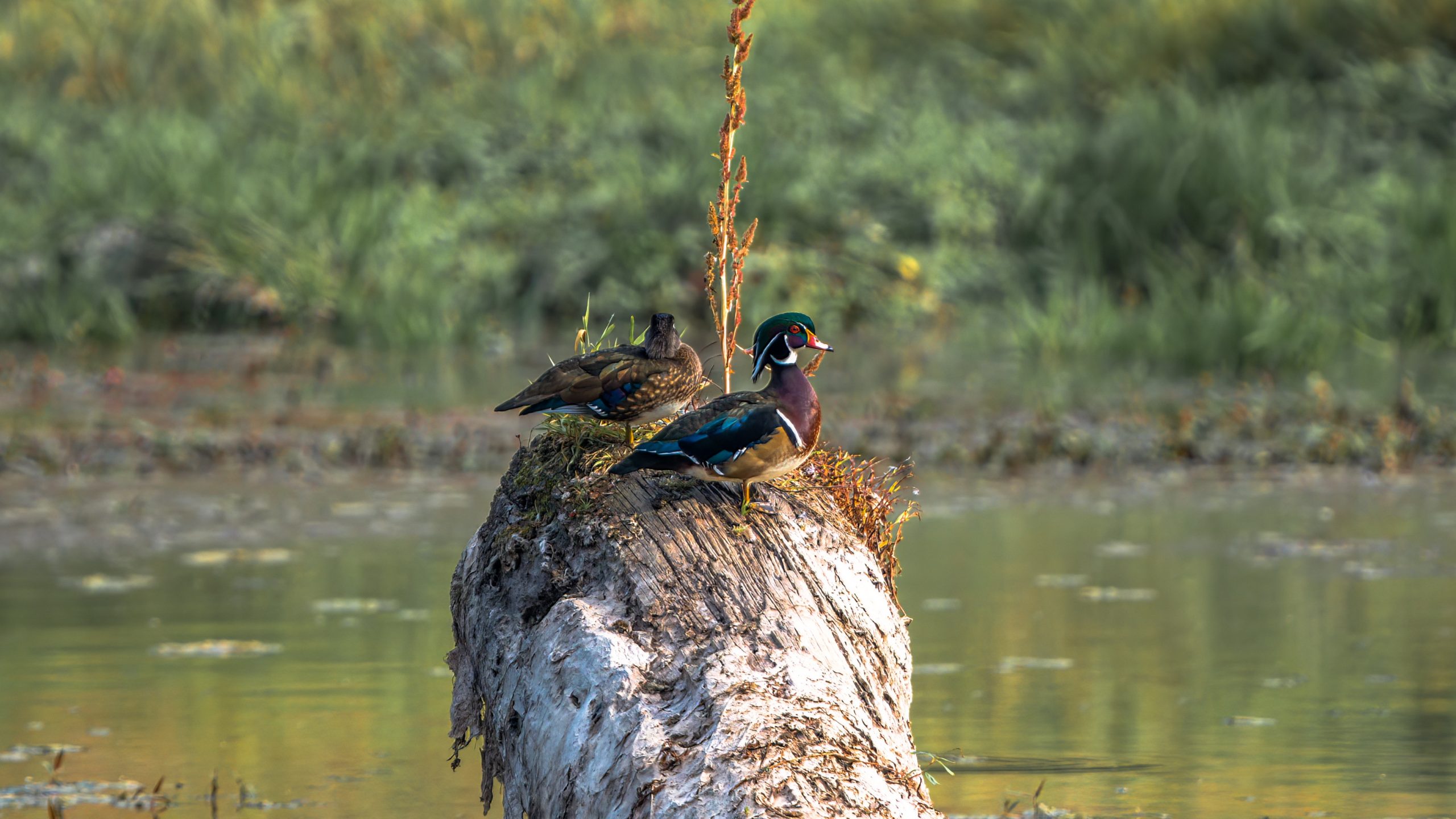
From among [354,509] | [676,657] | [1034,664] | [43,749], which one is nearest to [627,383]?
[676,657]

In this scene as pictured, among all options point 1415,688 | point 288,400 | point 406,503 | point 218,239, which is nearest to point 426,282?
point 218,239

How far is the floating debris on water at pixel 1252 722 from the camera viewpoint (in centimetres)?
721

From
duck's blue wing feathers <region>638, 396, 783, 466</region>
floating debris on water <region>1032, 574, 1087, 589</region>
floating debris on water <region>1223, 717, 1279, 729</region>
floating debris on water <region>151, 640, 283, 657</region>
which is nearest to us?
duck's blue wing feathers <region>638, 396, 783, 466</region>

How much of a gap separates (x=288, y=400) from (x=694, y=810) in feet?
36.4

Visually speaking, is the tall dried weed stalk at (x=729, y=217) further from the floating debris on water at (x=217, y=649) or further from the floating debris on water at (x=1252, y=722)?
the floating debris on water at (x=217, y=649)

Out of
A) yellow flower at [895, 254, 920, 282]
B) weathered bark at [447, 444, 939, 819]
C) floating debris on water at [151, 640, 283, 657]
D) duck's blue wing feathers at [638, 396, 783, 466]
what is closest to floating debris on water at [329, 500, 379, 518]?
floating debris on water at [151, 640, 283, 657]

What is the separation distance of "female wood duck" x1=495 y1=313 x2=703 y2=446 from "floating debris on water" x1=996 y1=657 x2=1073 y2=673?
113 inches

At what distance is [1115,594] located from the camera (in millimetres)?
9539

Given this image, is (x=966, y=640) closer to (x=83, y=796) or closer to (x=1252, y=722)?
(x=1252, y=722)

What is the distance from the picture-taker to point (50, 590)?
31.5ft

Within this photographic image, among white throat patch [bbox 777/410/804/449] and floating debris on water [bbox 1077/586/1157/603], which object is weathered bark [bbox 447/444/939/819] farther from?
floating debris on water [bbox 1077/586/1157/603]

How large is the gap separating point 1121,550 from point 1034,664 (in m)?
2.48

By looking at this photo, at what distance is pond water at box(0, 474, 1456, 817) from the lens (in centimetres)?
666

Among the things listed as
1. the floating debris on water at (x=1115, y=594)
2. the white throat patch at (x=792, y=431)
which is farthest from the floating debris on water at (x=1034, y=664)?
the white throat patch at (x=792, y=431)
